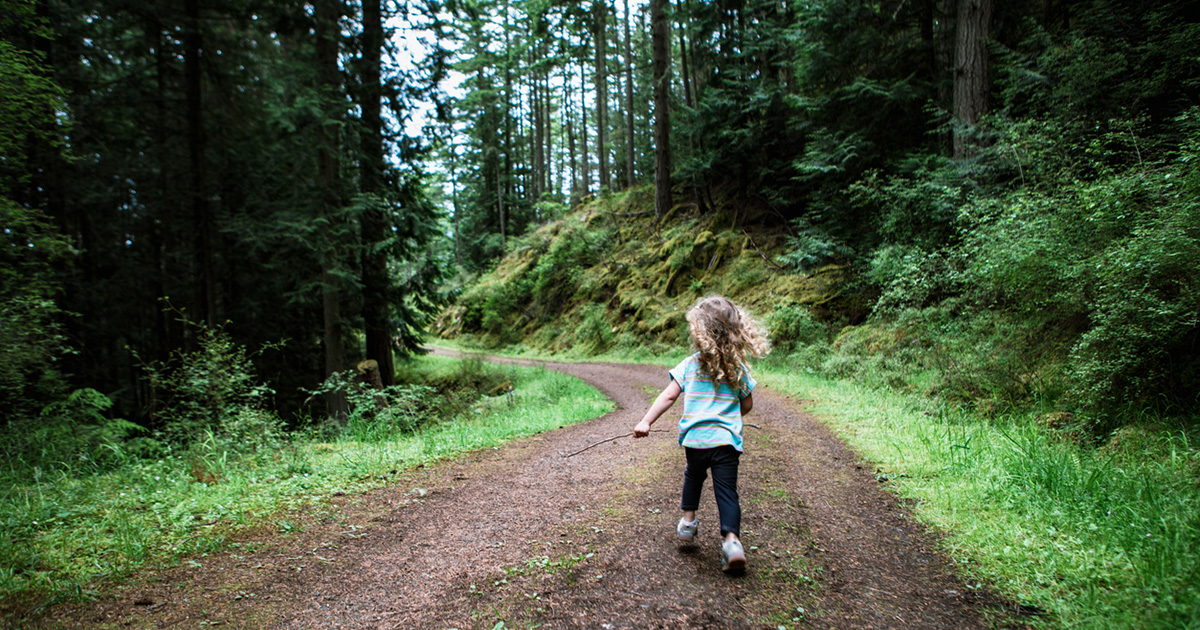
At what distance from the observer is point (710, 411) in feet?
10.7

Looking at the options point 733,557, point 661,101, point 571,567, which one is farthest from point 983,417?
point 661,101

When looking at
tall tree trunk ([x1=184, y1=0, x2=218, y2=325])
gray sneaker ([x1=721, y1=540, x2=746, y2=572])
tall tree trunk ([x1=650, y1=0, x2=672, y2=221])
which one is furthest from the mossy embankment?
tall tree trunk ([x1=184, y1=0, x2=218, y2=325])

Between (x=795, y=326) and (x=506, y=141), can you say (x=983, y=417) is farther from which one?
(x=506, y=141)

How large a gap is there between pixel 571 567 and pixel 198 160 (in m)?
12.3

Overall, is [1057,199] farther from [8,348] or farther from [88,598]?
[8,348]

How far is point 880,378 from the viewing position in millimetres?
9453

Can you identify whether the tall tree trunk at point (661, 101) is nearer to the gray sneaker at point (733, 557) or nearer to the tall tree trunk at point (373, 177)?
the tall tree trunk at point (373, 177)

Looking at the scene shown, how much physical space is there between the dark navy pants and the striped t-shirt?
0.06 metres

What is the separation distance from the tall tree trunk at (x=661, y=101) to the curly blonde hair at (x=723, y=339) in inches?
696

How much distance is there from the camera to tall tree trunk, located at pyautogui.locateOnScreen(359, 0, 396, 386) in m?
10.9

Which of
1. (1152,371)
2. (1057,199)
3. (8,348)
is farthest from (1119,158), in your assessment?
(8,348)

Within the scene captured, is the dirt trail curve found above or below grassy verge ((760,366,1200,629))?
below

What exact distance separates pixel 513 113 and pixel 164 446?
121 ft

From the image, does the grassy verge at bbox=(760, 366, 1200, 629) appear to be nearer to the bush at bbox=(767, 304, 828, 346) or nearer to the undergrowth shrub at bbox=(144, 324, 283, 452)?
the undergrowth shrub at bbox=(144, 324, 283, 452)
